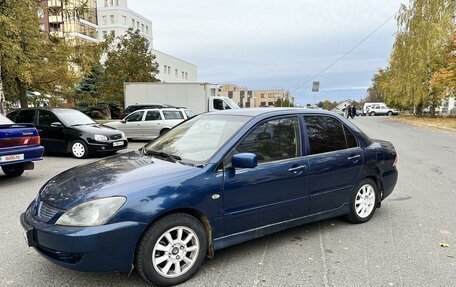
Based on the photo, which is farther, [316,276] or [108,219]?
[316,276]

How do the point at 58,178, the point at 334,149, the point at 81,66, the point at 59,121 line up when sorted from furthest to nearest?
the point at 81,66 → the point at 59,121 → the point at 334,149 → the point at 58,178

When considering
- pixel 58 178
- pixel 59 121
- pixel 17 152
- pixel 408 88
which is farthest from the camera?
pixel 408 88

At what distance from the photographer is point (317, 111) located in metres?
4.79

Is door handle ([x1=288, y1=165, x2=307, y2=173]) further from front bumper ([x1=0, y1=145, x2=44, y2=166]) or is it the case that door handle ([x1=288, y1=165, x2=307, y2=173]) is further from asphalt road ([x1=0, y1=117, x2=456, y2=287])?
front bumper ([x1=0, y1=145, x2=44, y2=166])

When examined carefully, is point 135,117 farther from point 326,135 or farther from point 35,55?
point 326,135

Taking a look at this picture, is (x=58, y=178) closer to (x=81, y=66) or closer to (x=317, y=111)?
(x=317, y=111)

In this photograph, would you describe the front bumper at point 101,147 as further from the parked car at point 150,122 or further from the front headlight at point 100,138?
the parked car at point 150,122

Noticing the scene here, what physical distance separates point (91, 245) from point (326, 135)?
3046 millimetres

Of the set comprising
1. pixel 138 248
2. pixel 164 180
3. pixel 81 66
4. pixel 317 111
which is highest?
pixel 81 66

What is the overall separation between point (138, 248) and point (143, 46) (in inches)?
1263

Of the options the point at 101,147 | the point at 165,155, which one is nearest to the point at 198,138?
the point at 165,155

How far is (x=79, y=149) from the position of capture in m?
10.9

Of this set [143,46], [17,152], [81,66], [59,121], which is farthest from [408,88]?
[17,152]

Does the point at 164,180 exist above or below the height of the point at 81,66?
below
